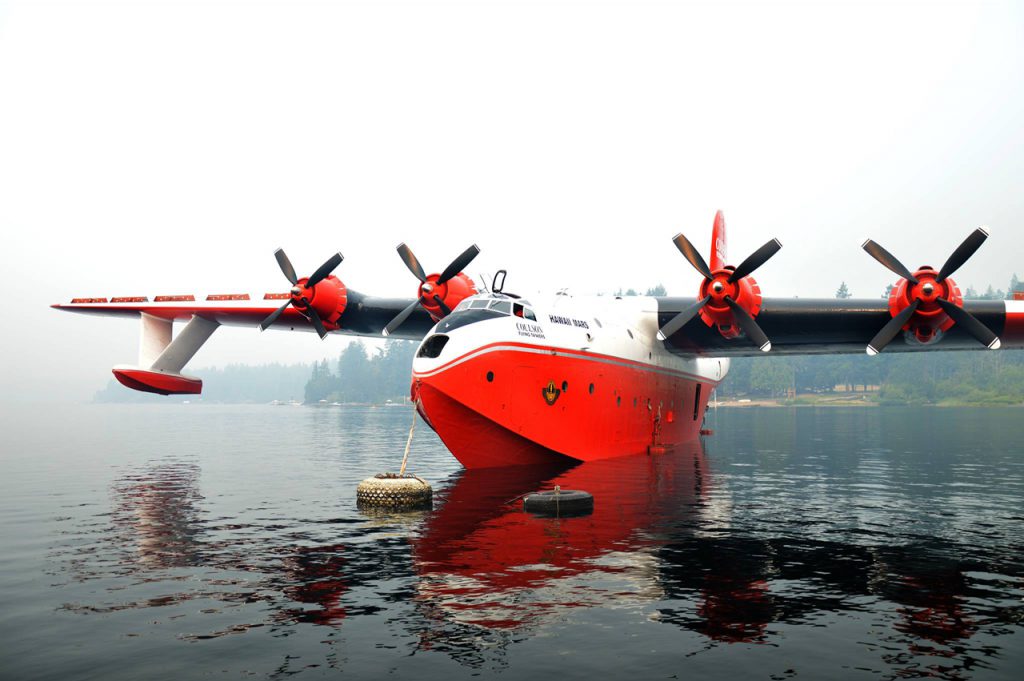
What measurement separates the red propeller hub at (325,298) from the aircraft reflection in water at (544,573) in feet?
43.3

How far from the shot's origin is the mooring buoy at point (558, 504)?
51.8ft

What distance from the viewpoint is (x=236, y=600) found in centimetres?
953

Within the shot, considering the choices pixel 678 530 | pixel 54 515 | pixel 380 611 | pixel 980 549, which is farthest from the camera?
pixel 54 515

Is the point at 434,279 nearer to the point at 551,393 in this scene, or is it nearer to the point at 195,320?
the point at 551,393

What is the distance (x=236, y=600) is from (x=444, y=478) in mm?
13569

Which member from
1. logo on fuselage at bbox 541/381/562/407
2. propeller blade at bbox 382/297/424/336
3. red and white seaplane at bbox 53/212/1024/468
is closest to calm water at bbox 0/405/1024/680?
red and white seaplane at bbox 53/212/1024/468

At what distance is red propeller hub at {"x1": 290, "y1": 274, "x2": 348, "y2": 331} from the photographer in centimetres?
2923

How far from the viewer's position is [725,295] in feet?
78.8

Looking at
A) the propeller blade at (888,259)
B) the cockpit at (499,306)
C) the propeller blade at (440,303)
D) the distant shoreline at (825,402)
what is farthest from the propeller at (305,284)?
the distant shoreline at (825,402)

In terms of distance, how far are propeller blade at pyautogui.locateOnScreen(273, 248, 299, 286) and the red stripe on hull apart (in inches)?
396

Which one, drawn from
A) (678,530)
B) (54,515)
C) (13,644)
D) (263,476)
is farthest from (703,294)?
(13,644)

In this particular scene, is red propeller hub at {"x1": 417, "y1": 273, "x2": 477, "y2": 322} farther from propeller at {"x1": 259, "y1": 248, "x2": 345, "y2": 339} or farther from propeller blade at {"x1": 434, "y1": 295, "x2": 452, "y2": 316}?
propeller at {"x1": 259, "y1": 248, "x2": 345, "y2": 339}

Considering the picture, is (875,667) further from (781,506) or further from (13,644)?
(781,506)

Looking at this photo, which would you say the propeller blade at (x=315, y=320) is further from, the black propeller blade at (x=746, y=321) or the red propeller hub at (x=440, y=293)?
the black propeller blade at (x=746, y=321)
